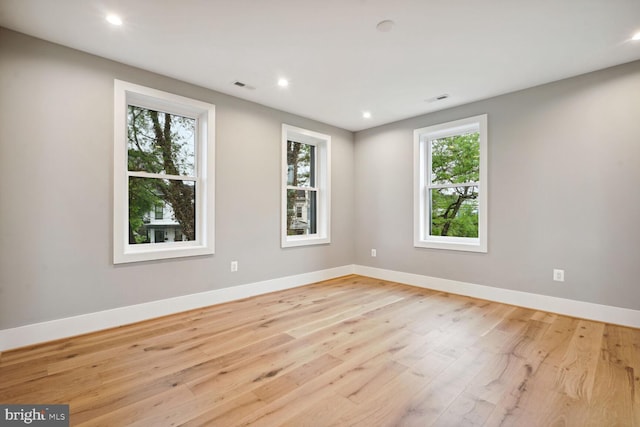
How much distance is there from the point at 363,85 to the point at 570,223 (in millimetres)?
2676

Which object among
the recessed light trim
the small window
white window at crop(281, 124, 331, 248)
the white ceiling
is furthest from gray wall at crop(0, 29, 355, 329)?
white window at crop(281, 124, 331, 248)

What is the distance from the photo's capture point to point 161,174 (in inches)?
125

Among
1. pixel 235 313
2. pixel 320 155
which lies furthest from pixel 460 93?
pixel 235 313

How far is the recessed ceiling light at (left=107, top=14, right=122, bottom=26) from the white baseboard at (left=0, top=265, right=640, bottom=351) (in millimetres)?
2457

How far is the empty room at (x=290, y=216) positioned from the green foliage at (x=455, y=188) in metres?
0.03

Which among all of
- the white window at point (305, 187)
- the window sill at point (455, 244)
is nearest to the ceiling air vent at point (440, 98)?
the white window at point (305, 187)

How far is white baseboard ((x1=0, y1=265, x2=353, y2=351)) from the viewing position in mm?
2352

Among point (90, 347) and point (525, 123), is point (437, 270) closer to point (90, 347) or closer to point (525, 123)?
point (525, 123)

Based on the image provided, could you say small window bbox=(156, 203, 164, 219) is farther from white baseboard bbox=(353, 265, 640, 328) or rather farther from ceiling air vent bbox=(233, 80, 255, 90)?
white baseboard bbox=(353, 265, 640, 328)

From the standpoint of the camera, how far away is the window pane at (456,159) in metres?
3.89

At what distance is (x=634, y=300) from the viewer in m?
2.77

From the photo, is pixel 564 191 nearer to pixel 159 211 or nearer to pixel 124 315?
pixel 159 211

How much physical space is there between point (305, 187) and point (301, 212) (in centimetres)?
40

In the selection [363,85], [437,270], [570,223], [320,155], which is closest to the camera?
[570,223]
